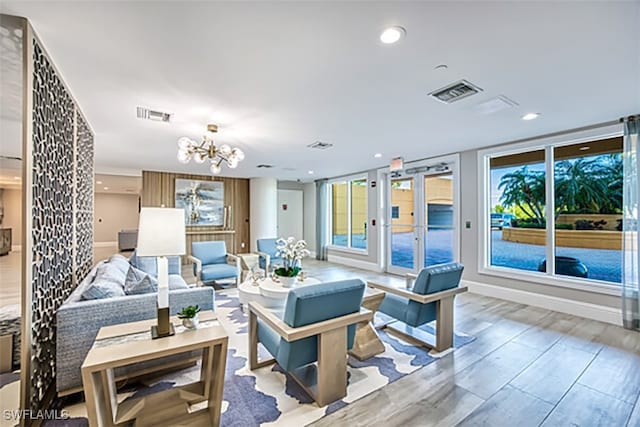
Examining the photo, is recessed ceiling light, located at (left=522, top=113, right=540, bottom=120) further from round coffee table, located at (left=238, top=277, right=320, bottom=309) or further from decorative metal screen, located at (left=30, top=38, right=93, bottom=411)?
decorative metal screen, located at (left=30, top=38, right=93, bottom=411)

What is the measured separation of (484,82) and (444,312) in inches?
85.4

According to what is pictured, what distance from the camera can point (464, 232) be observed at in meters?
5.14

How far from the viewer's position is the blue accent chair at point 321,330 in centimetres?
195

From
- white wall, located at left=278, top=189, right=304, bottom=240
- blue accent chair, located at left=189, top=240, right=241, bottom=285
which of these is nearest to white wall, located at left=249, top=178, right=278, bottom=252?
white wall, located at left=278, top=189, right=304, bottom=240

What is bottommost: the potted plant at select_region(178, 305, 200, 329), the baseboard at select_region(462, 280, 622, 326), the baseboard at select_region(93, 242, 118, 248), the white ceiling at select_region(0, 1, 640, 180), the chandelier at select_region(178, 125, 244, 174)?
the baseboard at select_region(462, 280, 622, 326)

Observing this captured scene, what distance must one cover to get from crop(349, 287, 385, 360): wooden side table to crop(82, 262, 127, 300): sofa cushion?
214 centimetres

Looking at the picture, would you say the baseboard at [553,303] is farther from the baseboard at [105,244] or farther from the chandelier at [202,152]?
the baseboard at [105,244]

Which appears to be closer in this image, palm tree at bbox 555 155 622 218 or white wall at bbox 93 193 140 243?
palm tree at bbox 555 155 622 218

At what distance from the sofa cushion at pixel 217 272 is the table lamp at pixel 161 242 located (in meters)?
2.91

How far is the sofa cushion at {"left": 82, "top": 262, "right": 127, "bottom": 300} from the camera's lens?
226 centimetres

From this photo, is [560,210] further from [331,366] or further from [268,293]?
[268,293]

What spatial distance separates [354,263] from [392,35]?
6.21 metres

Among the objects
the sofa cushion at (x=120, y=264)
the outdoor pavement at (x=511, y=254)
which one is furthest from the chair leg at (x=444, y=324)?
the sofa cushion at (x=120, y=264)

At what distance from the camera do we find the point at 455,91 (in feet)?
8.70
